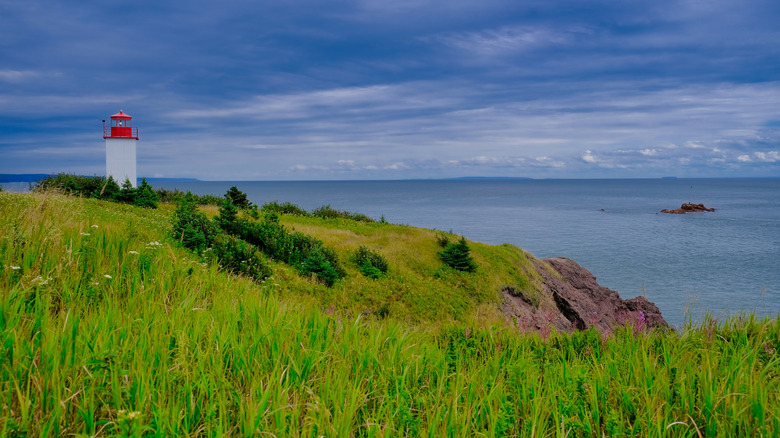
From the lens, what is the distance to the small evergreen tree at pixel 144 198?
86.7 feet

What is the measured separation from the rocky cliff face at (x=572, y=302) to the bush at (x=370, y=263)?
224 inches

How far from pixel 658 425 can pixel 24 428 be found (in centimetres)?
348

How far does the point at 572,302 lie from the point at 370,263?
11.9 m

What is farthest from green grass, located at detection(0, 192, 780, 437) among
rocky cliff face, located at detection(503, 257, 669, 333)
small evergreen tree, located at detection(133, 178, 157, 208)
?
small evergreen tree, located at detection(133, 178, 157, 208)

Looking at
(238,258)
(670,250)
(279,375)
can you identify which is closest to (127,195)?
(238,258)

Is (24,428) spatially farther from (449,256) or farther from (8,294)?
(449,256)

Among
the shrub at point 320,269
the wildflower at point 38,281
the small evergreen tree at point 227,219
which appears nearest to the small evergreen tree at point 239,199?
the small evergreen tree at point 227,219

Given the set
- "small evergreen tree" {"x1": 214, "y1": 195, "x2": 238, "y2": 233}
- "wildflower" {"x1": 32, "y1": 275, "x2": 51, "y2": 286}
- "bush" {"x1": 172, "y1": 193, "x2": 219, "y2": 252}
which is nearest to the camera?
"wildflower" {"x1": 32, "y1": 275, "x2": 51, "y2": 286}

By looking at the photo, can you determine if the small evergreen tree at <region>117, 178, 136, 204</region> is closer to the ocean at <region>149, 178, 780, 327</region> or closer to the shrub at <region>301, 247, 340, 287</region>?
the shrub at <region>301, 247, 340, 287</region>

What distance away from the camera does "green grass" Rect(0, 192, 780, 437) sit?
2.75m

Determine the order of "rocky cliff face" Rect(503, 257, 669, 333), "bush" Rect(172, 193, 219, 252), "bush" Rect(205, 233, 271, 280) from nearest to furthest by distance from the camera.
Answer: "bush" Rect(205, 233, 271, 280) < "bush" Rect(172, 193, 219, 252) < "rocky cliff face" Rect(503, 257, 669, 333)

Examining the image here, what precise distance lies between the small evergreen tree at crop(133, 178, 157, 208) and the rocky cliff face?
65.1 feet

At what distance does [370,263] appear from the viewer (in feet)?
67.6

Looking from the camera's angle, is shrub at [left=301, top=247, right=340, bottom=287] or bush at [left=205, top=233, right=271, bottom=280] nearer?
bush at [left=205, top=233, right=271, bottom=280]
